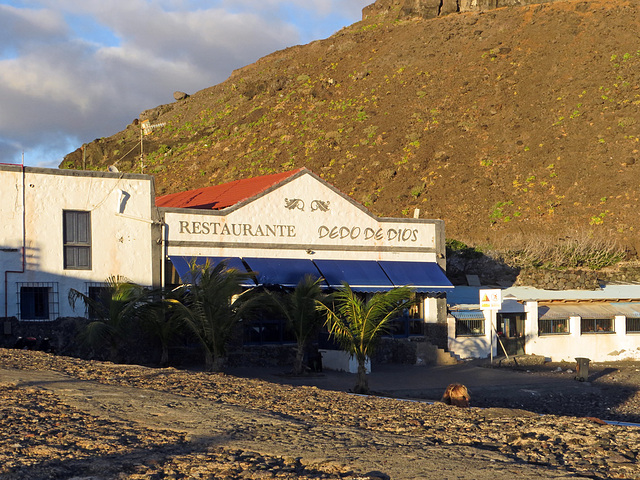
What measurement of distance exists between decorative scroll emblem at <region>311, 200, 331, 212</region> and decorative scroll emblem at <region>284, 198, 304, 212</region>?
0.40m

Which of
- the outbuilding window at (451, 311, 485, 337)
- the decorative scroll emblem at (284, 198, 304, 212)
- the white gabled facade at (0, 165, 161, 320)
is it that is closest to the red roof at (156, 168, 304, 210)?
the decorative scroll emblem at (284, 198, 304, 212)

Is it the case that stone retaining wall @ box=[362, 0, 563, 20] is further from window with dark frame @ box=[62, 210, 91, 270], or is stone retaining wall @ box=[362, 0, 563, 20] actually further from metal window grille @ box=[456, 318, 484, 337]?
window with dark frame @ box=[62, 210, 91, 270]

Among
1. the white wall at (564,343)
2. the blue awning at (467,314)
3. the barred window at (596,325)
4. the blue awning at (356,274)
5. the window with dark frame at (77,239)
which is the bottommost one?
the white wall at (564,343)

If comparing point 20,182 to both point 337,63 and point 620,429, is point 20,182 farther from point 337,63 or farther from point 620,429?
point 337,63

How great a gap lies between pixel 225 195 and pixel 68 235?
7730mm

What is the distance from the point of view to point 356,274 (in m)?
27.2

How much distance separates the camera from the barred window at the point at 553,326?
3058 centimetres

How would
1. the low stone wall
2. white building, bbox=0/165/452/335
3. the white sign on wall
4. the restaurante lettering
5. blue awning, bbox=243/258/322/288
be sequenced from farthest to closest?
the low stone wall, the white sign on wall, the restaurante lettering, blue awning, bbox=243/258/322/288, white building, bbox=0/165/452/335

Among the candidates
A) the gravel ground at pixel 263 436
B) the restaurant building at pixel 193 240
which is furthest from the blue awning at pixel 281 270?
the gravel ground at pixel 263 436

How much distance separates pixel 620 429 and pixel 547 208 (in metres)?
45.9

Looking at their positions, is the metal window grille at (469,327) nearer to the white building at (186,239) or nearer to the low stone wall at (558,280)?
the white building at (186,239)

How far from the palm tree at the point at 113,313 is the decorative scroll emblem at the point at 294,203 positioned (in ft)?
18.7

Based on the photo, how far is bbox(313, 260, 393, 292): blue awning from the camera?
26547 mm

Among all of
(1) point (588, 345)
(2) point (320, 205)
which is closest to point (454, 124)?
(1) point (588, 345)
